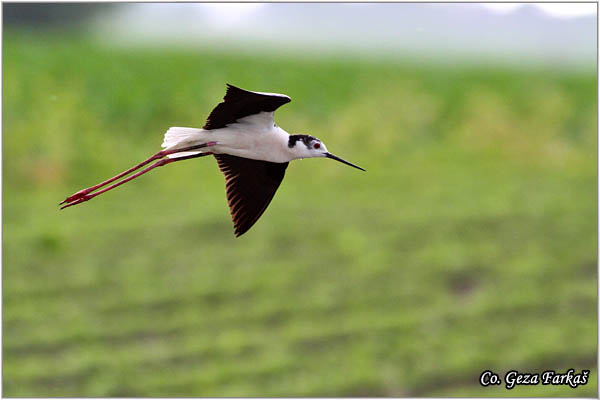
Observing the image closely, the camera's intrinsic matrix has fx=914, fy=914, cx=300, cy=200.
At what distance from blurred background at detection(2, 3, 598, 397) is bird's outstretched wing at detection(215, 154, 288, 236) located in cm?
952

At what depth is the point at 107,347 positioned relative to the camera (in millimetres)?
13828

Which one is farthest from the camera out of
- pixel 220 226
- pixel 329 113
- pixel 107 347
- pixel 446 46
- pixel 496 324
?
pixel 446 46

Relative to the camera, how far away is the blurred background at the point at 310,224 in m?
13.9

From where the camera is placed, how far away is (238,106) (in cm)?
355

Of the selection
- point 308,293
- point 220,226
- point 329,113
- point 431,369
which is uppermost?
point 329,113

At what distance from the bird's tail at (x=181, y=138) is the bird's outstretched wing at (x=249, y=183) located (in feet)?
1.10

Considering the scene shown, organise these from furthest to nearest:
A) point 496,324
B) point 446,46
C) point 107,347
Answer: point 446,46
point 496,324
point 107,347

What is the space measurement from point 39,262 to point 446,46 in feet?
33.1

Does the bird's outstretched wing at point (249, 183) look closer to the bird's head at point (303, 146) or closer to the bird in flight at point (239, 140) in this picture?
the bird in flight at point (239, 140)

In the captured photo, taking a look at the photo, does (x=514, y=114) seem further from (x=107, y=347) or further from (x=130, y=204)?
(x=107, y=347)

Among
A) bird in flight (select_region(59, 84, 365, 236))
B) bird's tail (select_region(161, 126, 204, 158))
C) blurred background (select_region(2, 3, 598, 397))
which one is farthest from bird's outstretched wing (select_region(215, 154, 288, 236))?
blurred background (select_region(2, 3, 598, 397))

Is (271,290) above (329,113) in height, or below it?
below

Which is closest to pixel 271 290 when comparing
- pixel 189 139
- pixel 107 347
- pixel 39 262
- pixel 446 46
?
pixel 107 347

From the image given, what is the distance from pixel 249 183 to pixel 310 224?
12939mm
